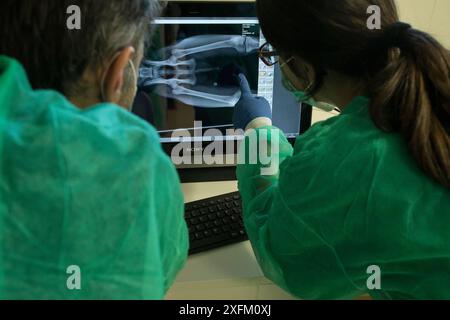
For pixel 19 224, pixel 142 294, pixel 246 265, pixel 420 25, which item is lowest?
pixel 246 265

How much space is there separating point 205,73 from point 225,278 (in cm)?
48

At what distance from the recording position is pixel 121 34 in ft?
2.47

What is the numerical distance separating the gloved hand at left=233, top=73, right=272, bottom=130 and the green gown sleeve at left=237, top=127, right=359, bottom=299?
0.74 feet

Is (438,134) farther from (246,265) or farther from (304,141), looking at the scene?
(246,265)

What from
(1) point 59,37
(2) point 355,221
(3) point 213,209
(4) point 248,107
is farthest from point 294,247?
(1) point 59,37

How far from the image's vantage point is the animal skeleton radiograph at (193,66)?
1148 mm

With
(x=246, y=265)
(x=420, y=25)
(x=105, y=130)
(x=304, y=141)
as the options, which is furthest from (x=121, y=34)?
(x=420, y=25)

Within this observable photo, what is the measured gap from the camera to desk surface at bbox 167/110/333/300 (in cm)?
102

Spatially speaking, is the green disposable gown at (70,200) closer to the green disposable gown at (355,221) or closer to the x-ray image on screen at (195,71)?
the green disposable gown at (355,221)

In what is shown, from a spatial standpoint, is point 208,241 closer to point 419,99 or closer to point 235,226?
point 235,226

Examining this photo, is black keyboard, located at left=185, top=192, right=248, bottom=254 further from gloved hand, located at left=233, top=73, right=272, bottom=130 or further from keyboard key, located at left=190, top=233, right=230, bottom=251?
gloved hand, located at left=233, top=73, right=272, bottom=130

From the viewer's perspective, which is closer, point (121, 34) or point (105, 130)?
point (105, 130)
